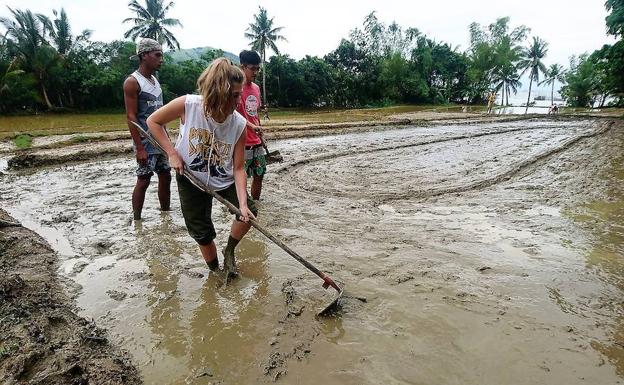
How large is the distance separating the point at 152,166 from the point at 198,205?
4.94ft

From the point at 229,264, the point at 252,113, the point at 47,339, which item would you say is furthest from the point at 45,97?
the point at 47,339

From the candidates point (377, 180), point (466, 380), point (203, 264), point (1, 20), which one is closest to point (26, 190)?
point (203, 264)

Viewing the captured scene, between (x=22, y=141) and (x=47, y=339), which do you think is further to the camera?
(x=22, y=141)

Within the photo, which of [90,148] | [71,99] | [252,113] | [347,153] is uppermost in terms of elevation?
[71,99]

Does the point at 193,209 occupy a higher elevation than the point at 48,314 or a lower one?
higher

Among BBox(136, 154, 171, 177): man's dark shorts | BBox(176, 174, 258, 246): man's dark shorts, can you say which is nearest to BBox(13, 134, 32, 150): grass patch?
BBox(136, 154, 171, 177): man's dark shorts

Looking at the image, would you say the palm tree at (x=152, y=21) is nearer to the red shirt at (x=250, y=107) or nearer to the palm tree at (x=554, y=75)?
the red shirt at (x=250, y=107)

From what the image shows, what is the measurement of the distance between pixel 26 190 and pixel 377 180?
529cm

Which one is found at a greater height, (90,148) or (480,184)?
(90,148)

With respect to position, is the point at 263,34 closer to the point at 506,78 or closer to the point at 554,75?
the point at 506,78

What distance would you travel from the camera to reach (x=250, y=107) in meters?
4.16

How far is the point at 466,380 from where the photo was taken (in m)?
1.91

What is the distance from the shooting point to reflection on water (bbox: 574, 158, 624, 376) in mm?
2154

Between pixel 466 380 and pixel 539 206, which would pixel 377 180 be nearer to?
pixel 539 206
